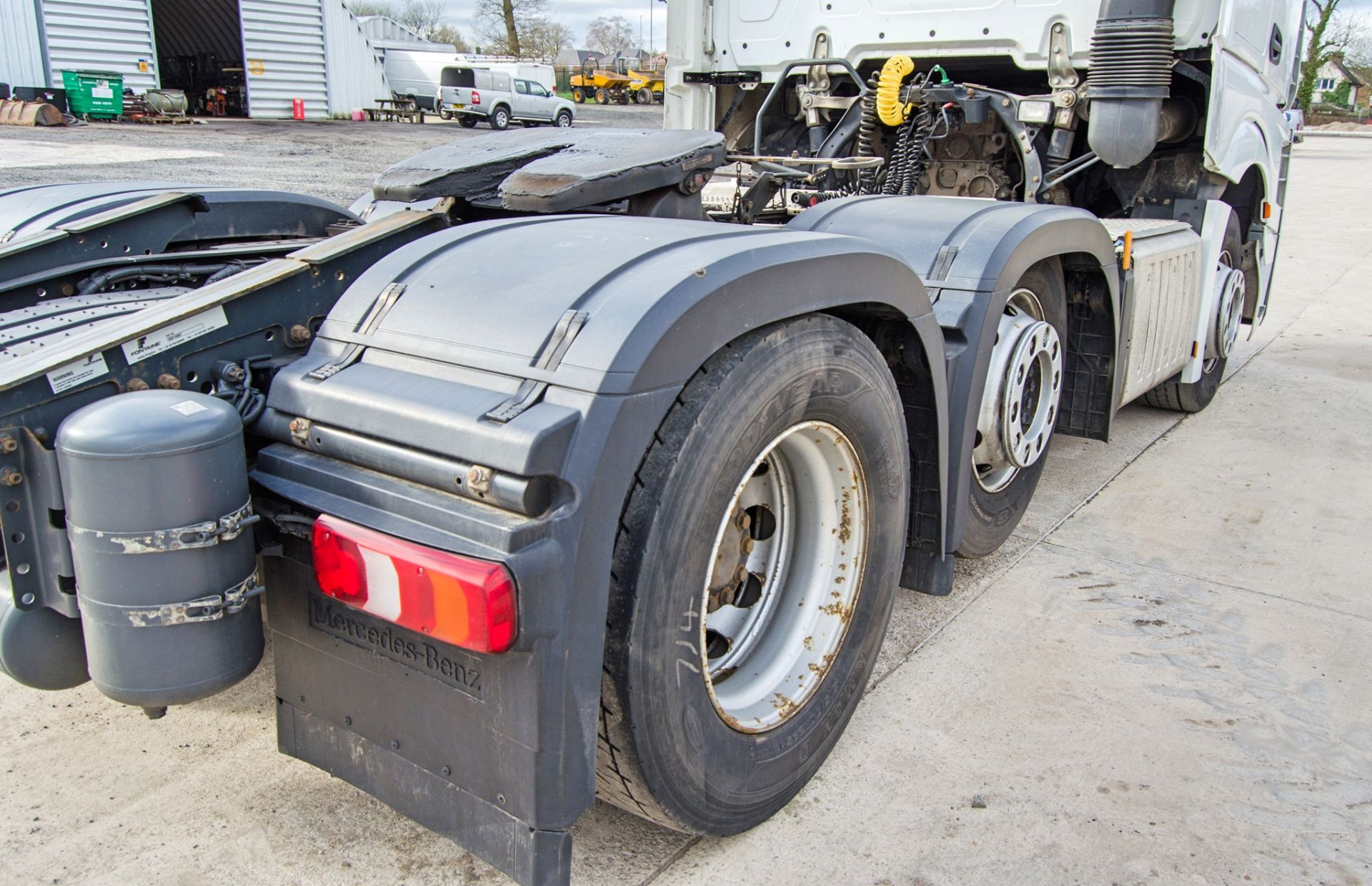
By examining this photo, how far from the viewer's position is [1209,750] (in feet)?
8.30

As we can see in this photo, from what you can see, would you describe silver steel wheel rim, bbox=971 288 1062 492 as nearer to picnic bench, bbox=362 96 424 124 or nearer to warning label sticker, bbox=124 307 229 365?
warning label sticker, bbox=124 307 229 365

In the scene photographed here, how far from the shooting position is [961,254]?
2955 millimetres

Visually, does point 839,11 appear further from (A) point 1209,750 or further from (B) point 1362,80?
(B) point 1362,80

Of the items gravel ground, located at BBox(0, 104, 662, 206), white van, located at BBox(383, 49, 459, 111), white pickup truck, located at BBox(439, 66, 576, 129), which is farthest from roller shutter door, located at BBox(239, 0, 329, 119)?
white pickup truck, located at BBox(439, 66, 576, 129)

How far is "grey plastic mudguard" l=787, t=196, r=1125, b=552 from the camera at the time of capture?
2836mm

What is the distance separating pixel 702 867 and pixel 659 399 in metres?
0.97

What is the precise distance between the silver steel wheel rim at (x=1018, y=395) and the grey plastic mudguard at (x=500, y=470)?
1217 mm

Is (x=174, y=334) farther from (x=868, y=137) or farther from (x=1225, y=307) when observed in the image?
(x=1225, y=307)

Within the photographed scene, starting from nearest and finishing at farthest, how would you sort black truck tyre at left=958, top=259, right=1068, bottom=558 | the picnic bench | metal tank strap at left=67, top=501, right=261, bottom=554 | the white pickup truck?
1. metal tank strap at left=67, top=501, right=261, bottom=554
2. black truck tyre at left=958, top=259, right=1068, bottom=558
3. the white pickup truck
4. the picnic bench

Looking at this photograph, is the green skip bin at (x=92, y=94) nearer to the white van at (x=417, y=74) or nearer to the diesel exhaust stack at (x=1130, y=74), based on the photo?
the white van at (x=417, y=74)

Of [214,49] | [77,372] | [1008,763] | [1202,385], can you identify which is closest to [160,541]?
[77,372]

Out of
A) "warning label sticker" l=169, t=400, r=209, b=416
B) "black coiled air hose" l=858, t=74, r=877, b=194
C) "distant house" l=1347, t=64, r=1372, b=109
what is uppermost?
"distant house" l=1347, t=64, r=1372, b=109

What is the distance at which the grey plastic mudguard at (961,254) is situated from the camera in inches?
112

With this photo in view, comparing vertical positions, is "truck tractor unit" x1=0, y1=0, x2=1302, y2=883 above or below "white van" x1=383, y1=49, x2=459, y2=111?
below
